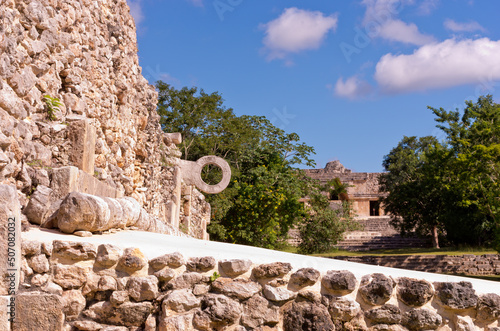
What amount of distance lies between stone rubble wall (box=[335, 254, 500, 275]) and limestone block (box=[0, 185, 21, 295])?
1895cm

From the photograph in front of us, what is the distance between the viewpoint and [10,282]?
312 cm

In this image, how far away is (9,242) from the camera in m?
3.10

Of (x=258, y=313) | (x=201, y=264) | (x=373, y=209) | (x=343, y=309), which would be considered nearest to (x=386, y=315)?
(x=343, y=309)

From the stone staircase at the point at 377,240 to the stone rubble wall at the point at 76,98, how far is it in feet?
69.3

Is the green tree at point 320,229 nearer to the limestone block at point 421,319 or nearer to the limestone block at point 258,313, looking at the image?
the limestone block at point 421,319

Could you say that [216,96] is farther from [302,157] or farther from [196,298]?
[196,298]

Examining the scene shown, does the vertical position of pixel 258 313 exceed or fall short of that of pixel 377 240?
it falls short

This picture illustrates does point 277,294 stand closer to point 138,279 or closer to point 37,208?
point 138,279

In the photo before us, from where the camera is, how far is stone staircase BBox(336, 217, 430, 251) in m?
30.5

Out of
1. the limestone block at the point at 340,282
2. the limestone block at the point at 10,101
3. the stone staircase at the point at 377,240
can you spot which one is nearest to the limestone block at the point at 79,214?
the limestone block at the point at 10,101

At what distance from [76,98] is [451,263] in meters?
18.1

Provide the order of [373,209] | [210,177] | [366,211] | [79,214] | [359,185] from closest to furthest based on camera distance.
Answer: [79,214], [210,177], [366,211], [373,209], [359,185]

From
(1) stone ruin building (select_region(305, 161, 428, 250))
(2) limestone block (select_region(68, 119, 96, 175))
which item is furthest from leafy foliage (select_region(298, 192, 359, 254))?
(2) limestone block (select_region(68, 119, 96, 175))

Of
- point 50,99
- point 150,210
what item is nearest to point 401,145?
point 150,210
